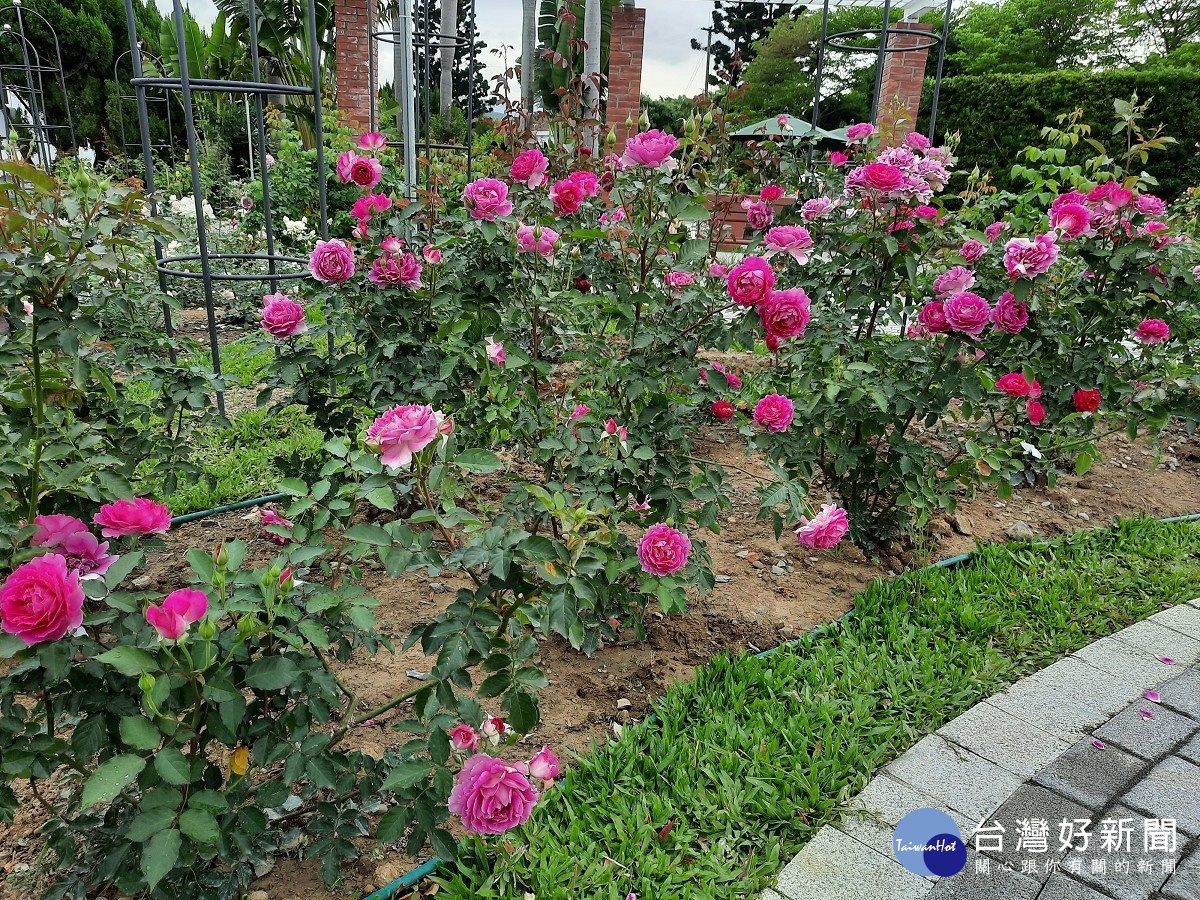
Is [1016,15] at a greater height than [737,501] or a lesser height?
greater

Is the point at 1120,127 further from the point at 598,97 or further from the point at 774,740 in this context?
the point at 774,740

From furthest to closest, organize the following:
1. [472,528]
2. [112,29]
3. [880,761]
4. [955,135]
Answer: [112,29] < [955,135] < [880,761] < [472,528]

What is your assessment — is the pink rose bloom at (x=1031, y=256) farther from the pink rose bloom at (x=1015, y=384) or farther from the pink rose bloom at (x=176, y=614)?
the pink rose bloom at (x=176, y=614)

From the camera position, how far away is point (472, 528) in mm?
1287

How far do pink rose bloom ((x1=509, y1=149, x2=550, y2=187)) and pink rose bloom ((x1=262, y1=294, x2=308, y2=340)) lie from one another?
26.4 inches

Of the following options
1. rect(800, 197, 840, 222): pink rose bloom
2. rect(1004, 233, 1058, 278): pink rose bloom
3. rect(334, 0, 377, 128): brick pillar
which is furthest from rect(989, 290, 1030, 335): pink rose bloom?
rect(334, 0, 377, 128): brick pillar

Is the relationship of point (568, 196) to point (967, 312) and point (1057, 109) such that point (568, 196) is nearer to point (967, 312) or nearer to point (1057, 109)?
point (967, 312)

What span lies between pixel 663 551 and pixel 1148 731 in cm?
132

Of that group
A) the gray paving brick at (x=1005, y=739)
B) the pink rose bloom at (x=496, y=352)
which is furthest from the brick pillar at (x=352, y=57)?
the gray paving brick at (x=1005, y=739)

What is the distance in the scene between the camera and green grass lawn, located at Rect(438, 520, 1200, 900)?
4.90 ft

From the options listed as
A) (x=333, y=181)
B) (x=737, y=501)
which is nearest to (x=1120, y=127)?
(x=737, y=501)

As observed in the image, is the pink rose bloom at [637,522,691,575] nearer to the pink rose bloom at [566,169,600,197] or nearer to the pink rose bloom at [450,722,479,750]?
the pink rose bloom at [450,722,479,750]

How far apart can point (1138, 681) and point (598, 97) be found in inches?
105

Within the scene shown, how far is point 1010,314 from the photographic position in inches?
92.0
